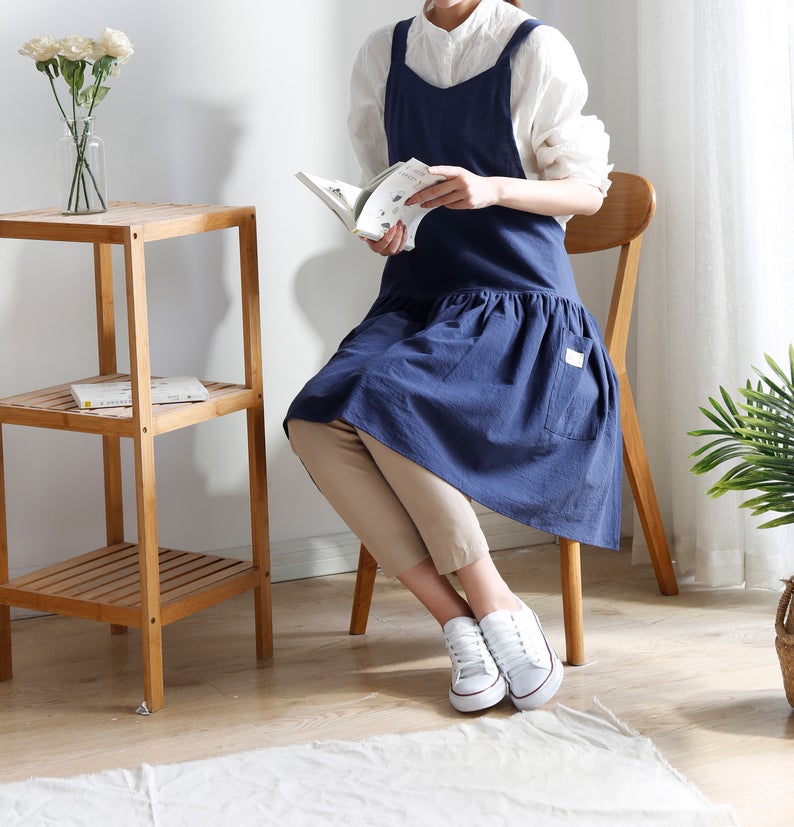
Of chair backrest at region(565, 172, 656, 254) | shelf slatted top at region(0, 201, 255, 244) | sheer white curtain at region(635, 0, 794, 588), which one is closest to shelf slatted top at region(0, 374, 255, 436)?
shelf slatted top at region(0, 201, 255, 244)

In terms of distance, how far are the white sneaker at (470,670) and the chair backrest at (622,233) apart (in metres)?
0.63

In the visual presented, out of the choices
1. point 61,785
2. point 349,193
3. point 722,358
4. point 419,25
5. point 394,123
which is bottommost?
point 61,785

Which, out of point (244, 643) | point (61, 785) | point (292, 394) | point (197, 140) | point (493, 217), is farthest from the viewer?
point (292, 394)

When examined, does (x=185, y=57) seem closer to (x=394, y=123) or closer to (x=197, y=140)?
(x=197, y=140)

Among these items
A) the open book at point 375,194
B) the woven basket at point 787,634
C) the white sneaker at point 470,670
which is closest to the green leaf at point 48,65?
the open book at point 375,194

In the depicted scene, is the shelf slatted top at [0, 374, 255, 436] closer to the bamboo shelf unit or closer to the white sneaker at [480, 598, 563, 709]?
the bamboo shelf unit

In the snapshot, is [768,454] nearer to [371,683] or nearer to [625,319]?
[625,319]

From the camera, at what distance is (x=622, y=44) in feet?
7.65

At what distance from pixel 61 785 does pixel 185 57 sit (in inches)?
50.0

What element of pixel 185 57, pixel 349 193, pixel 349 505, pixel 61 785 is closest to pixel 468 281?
pixel 349 193

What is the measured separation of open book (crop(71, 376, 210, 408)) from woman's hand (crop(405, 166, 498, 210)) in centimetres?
44

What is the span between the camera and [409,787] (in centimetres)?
145

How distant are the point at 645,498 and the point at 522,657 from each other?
582mm

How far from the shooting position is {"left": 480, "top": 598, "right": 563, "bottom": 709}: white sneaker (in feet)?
5.45
